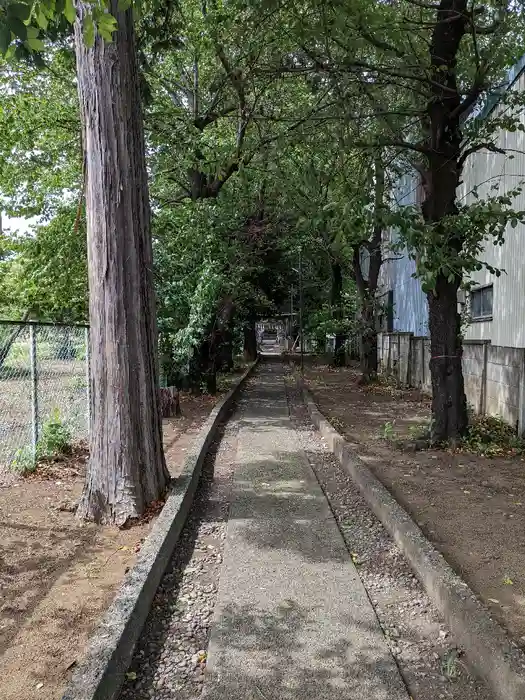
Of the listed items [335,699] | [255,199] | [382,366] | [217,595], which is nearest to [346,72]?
[217,595]

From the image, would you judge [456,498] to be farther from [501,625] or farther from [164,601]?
[164,601]

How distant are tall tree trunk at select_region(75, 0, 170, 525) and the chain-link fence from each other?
3.84ft

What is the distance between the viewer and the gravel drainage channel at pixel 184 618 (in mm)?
2896

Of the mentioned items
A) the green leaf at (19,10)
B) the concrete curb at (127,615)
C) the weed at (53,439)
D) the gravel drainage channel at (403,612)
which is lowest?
the gravel drainage channel at (403,612)

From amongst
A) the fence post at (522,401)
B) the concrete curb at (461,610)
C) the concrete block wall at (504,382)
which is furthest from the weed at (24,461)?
the concrete block wall at (504,382)

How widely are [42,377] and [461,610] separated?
631 cm

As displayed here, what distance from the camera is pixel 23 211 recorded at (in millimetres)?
13977

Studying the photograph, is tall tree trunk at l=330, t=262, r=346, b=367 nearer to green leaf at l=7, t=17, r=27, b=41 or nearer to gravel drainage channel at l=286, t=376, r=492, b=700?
gravel drainage channel at l=286, t=376, r=492, b=700

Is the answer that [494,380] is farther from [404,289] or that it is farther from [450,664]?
[404,289]

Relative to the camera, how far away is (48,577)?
3.93 metres

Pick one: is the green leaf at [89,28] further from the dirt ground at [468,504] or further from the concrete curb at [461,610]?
the dirt ground at [468,504]

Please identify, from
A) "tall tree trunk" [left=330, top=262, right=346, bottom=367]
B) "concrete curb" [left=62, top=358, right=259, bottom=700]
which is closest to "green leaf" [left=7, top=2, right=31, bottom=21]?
"concrete curb" [left=62, top=358, right=259, bottom=700]

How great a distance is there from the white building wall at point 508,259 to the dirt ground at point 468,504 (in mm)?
2450

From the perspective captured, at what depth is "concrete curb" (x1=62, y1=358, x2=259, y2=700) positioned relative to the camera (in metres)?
2.61
